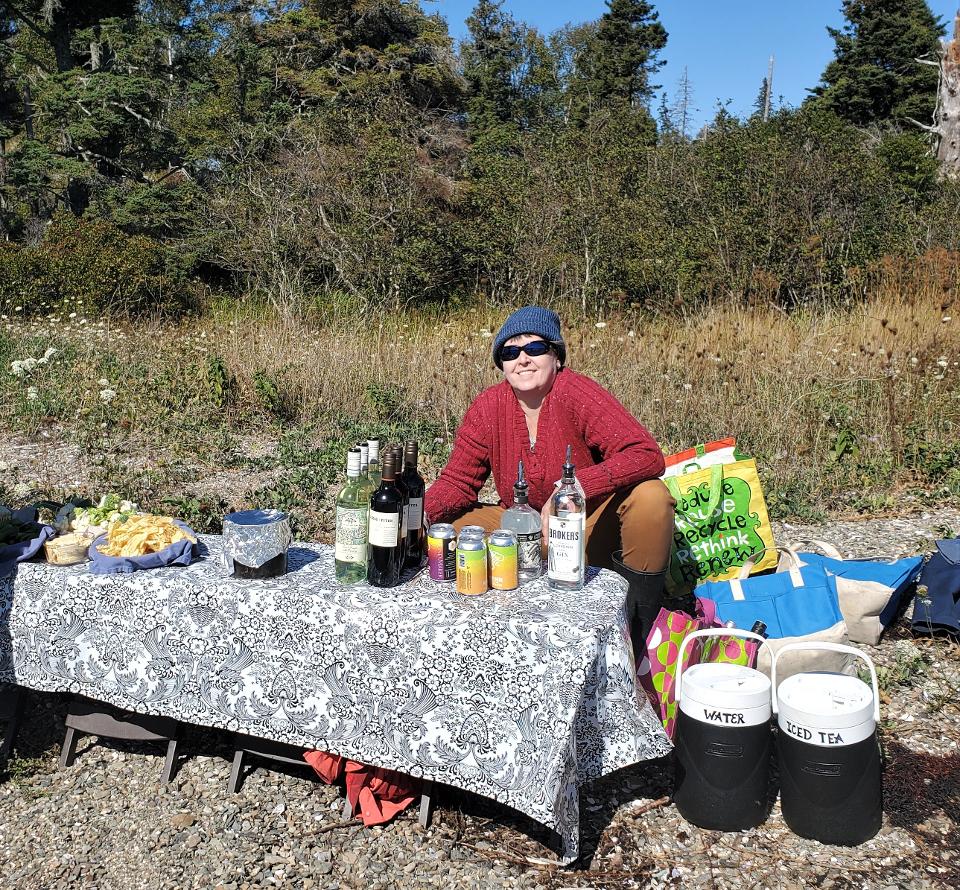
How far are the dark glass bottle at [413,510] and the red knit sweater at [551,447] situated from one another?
397 mm

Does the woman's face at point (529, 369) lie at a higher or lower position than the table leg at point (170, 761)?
higher

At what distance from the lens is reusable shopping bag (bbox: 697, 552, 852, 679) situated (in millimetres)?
3045

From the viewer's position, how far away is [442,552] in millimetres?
2588

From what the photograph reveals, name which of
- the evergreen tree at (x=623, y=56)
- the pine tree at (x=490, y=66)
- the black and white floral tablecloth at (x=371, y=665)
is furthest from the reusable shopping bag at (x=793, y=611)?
the evergreen tree at (x=623, y=56)

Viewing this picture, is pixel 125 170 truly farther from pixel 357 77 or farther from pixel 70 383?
pixel 70 383

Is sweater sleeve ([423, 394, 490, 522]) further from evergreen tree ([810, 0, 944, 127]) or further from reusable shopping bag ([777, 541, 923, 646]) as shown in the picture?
evergreen tree ([810, 0, 944, 127])

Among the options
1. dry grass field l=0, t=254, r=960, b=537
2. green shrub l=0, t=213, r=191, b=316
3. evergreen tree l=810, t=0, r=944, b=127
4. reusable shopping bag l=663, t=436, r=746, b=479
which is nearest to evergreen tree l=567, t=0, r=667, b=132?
evergreen tree l=810, t=0, r=944, b=127

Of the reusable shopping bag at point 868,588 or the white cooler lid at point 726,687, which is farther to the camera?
the reusable shopping bag at point 868,588

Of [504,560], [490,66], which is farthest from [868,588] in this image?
[490,66]

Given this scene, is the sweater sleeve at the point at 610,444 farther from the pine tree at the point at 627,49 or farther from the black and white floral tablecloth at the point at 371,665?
the pine tree at the point at 627,49

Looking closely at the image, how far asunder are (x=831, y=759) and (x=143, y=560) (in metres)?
2.16

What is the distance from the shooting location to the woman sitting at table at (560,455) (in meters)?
3.09

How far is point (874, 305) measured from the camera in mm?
8469

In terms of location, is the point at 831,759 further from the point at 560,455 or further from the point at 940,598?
the point at 940,598
